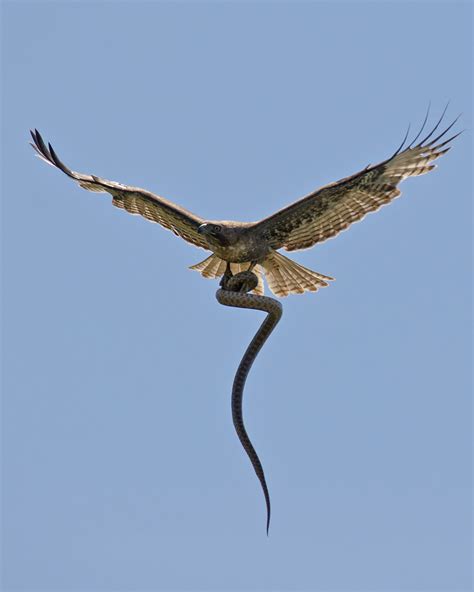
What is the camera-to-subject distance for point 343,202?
18.1 metres

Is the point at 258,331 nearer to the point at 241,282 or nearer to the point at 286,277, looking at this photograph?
the point at 241,282

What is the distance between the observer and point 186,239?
19.0 metres

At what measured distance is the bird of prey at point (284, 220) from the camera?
17547mm

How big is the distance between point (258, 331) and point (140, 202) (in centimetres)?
318

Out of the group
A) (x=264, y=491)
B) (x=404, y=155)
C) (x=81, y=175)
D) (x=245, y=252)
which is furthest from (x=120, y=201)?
(x=264, y=491)

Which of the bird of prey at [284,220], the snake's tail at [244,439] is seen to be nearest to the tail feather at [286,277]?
the bird of prey at [284,220]

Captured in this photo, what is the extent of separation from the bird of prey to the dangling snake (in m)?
0.38

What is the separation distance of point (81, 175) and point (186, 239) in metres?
1.53

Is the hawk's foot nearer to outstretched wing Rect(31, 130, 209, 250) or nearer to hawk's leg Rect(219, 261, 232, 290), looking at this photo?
hawk's leg Rect(219, 261, 232, 290)

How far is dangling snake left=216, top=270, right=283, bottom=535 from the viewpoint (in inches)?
619

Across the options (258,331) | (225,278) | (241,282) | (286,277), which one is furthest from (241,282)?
(286,277)

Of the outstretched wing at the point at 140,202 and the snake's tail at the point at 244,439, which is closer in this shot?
the snake's tail at the point at 244,439

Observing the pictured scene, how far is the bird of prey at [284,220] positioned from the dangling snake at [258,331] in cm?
38

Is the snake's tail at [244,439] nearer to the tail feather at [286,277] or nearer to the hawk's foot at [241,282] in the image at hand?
the hawk's foot at [241,282]
